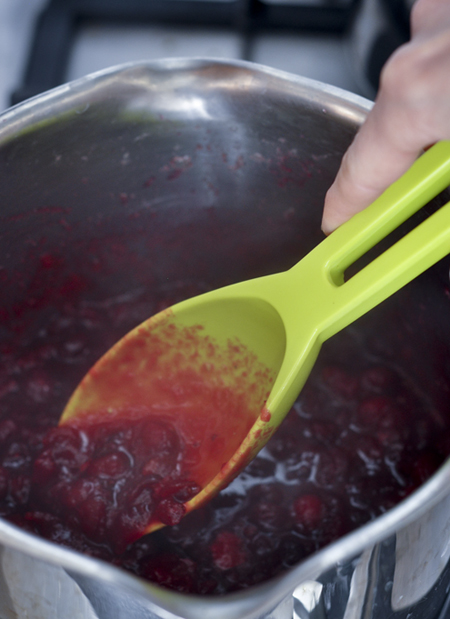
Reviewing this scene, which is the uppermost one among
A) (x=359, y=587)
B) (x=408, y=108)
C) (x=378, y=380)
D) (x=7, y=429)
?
(x=408, y=108)

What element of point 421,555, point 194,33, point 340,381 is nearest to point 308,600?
point 421,555

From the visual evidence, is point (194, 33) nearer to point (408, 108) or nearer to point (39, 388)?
point (39, 388)

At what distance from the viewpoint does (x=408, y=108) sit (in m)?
0.49

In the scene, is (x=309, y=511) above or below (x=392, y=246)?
below

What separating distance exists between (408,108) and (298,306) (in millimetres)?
254

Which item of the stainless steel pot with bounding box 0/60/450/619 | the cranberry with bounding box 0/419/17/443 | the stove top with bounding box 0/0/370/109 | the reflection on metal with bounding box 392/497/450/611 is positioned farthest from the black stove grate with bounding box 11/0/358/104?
the reflection on metal with bounding box 392/497/450/611

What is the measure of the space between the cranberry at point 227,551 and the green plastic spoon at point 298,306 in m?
0.08

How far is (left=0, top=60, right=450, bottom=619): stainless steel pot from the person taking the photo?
0.47 meters

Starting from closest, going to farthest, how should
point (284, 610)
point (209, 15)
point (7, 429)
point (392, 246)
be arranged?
point (284, 610)
point (392, 246)
point (7, 429)
point (209, 15)

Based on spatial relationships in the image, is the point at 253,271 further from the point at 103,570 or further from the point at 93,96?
the point at 103,570

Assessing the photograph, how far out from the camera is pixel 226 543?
2.61 feet

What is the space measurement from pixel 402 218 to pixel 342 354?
1.24 ft

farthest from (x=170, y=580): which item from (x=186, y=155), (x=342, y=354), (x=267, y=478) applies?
(x=186, y=155)

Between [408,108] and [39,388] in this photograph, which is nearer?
[408,108]
